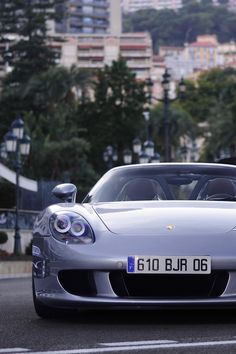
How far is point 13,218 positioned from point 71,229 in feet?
113

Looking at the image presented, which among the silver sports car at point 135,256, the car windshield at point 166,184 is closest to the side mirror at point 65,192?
the car windshield at point 166,184

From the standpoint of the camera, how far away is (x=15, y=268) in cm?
3038

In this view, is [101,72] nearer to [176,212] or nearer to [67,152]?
[67,152]

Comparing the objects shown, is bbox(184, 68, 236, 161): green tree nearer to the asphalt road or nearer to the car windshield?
the car windshield

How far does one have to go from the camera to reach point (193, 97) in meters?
163

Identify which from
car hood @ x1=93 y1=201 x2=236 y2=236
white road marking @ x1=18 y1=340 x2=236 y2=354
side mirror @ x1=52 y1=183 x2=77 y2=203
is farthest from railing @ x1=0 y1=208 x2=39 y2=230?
white road marking @ x1=18 y1=340 x2=236 y2=354

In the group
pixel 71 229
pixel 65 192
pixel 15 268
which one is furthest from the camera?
pixel 15 268

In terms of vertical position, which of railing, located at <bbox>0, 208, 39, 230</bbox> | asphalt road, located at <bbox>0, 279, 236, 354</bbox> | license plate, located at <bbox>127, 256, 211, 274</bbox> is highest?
license plate, located at <bbox>127, 256, 211, 274</bbox>

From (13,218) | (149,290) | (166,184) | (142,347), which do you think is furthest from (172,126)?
(142,347)

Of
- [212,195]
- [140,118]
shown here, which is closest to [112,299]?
[212,195]

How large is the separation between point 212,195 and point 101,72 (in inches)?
3976

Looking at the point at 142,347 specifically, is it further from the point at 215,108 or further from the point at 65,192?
the point at 215,108

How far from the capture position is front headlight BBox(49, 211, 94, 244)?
8570 millimetres

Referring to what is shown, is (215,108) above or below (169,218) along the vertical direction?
below
